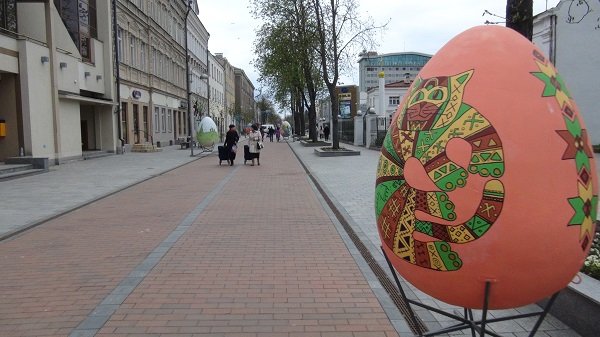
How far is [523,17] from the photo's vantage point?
18.2ft

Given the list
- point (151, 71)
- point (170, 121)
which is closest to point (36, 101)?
point (151, 71)

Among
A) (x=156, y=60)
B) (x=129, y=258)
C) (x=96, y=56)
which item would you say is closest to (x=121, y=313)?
(x=129, y=258)

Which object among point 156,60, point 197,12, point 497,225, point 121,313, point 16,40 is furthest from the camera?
point 197,12

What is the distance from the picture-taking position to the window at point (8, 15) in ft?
62.4

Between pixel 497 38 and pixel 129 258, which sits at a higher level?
pixel 497 38

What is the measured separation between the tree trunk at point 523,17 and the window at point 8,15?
19154mm

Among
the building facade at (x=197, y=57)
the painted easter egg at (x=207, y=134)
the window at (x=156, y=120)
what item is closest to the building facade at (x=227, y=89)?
the building facade at (x=197, y=57)

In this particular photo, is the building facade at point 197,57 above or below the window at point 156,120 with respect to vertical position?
above

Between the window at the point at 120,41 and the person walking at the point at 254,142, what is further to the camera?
the window at the point at 120,41

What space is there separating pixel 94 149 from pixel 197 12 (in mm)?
37658

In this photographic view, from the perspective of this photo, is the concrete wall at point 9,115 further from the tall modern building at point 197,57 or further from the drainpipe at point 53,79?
the tall modern building at point 197,57

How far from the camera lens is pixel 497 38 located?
8.24 feet

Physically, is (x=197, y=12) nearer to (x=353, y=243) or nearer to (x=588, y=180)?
(x=353, y=243)

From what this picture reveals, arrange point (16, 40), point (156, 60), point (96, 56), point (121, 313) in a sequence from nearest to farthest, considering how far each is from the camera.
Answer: point (121, 313) < point (16, 40) < point (96, 56) < point (156, 60)
